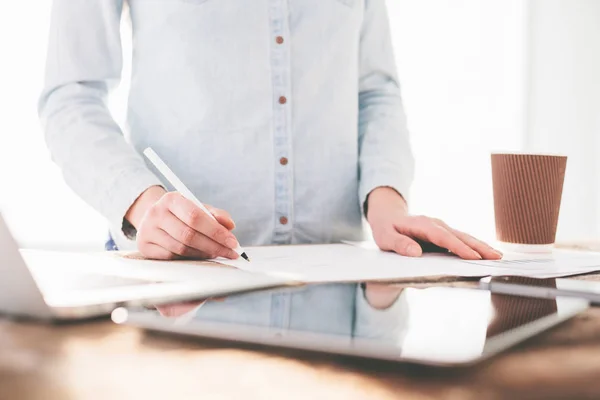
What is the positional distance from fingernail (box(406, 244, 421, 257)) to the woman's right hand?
0.21 metres

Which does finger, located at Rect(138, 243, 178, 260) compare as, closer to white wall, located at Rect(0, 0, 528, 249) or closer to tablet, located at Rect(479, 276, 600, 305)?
tablet, located at Rect(479, 276, 600, 305)

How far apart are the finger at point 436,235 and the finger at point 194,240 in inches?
9.8

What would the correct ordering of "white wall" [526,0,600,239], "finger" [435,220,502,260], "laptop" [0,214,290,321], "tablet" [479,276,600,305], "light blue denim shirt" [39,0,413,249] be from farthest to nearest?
"white wall" [526,0,600,239] < "light blue denim shirt" [39,0,413,249] < "finger" [435,220,502,260] < "tablet" [479,276,600,305] < "laptop" [0,214,290,321]

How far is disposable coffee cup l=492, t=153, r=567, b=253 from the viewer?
0.73 metres

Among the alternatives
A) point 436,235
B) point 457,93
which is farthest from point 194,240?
point 457,93

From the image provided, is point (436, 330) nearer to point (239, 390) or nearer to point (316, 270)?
point (239, 390)

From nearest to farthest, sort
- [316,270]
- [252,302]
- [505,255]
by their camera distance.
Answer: [252,302], [316,270], [505,255]

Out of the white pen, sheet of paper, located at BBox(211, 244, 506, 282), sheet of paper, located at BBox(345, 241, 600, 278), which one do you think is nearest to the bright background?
sheet of paper, located at BBox(345, 241, 600, 278)

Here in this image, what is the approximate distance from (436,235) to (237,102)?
1.32ft

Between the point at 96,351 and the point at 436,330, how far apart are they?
0.17m

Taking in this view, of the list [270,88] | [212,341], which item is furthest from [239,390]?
[270,88]

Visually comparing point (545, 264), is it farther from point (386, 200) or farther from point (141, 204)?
point (141, 204)

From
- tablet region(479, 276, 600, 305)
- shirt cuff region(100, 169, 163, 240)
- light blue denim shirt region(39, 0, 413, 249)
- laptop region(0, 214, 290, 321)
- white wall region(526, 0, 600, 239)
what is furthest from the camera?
white wall region(526, 0, 600, 239)

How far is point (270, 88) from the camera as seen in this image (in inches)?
37.1
